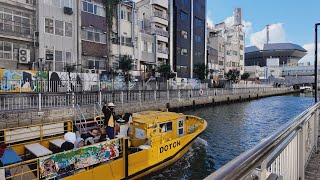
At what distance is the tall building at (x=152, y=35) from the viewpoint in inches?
1683

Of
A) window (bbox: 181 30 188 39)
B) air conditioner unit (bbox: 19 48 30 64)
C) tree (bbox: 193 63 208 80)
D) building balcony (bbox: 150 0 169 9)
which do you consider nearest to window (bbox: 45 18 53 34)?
air conditioner unit (bbox: 19 48 30 64)

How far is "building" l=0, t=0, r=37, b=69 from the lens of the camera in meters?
26.1

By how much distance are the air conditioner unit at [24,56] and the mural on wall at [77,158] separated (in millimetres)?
21754

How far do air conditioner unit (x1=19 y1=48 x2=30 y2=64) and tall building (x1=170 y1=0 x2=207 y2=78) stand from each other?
2828 centimetres

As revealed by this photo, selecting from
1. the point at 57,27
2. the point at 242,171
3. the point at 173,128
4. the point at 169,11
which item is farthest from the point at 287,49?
the point at 242,171

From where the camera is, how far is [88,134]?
11156mm

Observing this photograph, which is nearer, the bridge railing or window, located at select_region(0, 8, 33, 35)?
the bridge railing

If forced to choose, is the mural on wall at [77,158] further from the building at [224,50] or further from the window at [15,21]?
the building at [224,50]

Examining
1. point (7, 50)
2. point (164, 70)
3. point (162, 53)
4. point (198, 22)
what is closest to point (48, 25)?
point (7, 50)

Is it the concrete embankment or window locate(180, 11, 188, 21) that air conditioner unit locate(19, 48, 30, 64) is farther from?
window locate(180, 11, 188, 21)

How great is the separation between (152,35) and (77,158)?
125ft

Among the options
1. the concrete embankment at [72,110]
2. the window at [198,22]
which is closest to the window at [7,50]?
the concrete embankment at [72,110]

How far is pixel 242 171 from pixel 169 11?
51.1 meters

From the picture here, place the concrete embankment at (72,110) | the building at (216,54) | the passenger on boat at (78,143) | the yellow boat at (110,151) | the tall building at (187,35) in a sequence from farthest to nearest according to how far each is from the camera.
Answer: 1. the building at (216,54)
2. the tall building at (187,35)
3. the concrete embankment at (72,110)
4. the passenger on boat at (78,143)
5. the yellow boat at (110,151)
